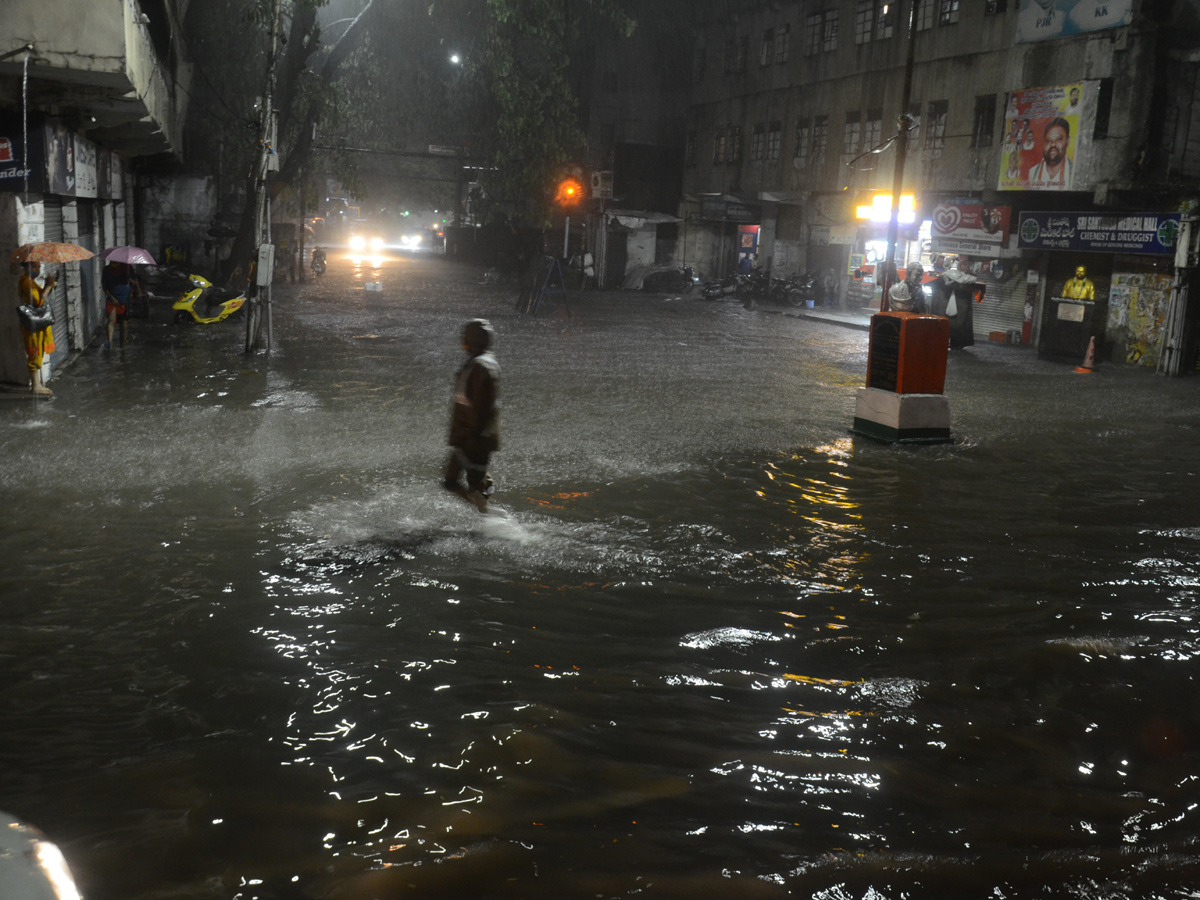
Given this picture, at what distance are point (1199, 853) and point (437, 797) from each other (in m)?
2.82

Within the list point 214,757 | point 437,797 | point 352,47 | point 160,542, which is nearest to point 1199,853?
point 437,797

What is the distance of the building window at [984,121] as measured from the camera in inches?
1054

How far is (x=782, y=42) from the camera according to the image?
35312 mm

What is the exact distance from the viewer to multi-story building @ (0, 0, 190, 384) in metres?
11.4

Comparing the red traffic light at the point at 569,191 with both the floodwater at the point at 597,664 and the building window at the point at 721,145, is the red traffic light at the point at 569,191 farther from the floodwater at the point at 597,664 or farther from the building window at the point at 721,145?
the floodwater at the point at 597,664

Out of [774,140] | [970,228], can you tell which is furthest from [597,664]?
[774,140]

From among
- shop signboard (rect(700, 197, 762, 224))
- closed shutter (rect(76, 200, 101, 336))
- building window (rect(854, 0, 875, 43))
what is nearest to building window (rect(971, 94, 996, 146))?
building window (rect(854, 0, 875, 43))

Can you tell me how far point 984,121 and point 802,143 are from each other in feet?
26.8

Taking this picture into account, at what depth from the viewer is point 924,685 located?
532 cm

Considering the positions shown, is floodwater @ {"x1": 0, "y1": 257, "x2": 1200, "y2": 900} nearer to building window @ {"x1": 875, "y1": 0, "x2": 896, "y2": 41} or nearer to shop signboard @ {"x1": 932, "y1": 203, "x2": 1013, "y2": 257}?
shop signboard @ {"x1": 932, "y1": 203, "x2": 1013, "y2": 257}

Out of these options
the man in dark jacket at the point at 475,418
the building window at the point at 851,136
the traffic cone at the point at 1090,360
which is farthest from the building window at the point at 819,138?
the man in dark jacket at the point at 475,418

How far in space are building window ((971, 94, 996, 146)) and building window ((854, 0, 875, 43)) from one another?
552 centimetres

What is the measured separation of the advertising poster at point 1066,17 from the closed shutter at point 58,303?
20510 millimetres

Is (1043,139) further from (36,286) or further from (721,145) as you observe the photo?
(36,286)
